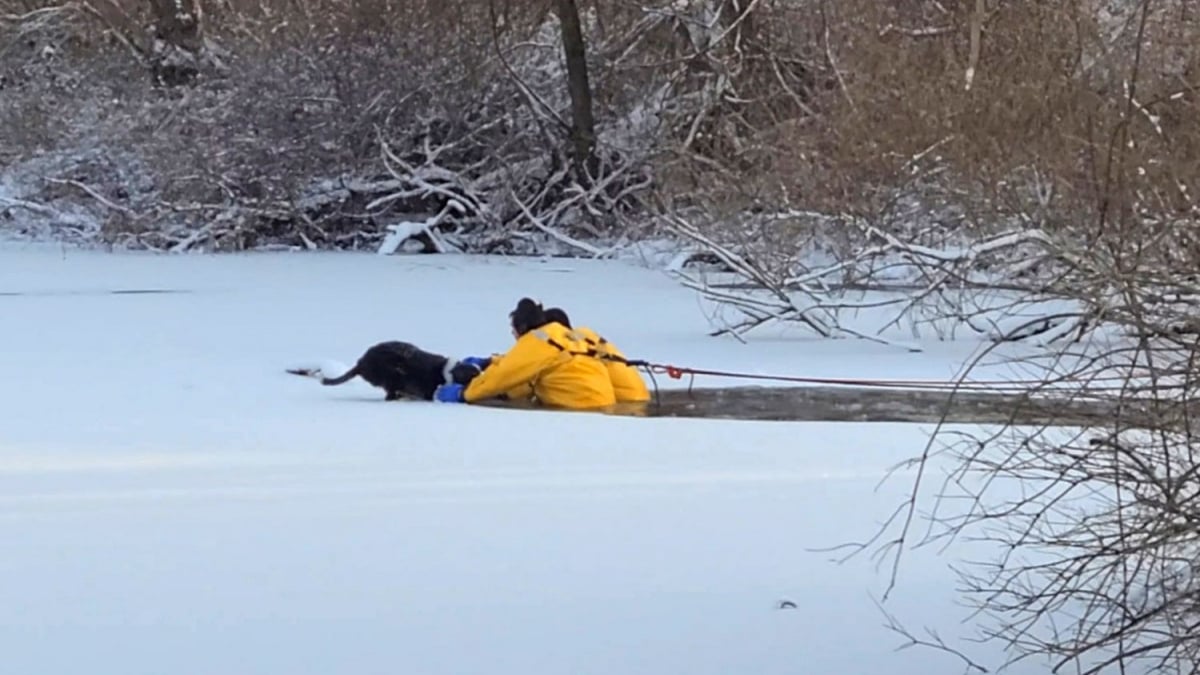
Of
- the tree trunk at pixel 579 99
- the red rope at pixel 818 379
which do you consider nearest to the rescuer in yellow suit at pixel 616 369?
the red rope at pixel 818 379

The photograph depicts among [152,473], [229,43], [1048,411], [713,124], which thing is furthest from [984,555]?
[229,43]

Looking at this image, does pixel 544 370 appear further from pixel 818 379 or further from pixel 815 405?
pixel 818 379

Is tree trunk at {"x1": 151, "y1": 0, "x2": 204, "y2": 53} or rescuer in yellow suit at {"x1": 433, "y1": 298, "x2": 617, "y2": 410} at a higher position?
tree trunk at {"x1": 151, "y1": 0, "x2": 204, "y2": 53}

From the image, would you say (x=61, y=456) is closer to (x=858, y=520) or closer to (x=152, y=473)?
(x=152, y=473)

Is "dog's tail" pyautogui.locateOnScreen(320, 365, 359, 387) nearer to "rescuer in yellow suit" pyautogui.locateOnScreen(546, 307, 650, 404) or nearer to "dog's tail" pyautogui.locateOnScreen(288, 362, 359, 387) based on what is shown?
"dog's tail" pyautogui.locateOnScreen(288, 362, 359, 387)

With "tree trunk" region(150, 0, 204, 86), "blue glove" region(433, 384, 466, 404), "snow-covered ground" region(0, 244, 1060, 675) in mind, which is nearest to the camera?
"snow-covered ground" region(0, 244, 1060, 675)

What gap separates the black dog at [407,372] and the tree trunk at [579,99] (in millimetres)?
14831

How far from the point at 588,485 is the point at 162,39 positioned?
2125 cm

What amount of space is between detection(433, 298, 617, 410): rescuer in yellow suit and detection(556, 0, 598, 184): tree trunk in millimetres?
15039

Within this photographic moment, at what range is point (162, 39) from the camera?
86.0 feet

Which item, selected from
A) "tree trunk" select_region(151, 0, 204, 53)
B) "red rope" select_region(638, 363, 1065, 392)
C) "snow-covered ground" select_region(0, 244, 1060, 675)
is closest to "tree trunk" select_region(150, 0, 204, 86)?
"tree trunk" select_region(151, 0, 204, 53)

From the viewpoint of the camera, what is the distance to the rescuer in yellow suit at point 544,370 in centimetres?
909

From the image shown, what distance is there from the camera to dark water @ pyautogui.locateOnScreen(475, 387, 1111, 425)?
8.90 m

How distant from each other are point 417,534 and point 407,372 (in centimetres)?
Result: 372
